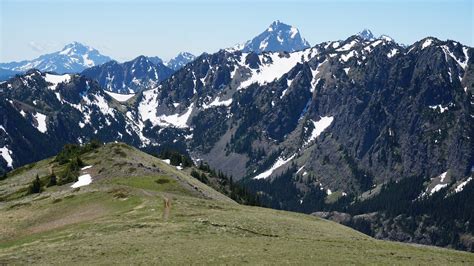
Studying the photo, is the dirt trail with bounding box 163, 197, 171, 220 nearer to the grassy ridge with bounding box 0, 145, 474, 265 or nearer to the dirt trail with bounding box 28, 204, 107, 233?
the grassy ridge with bounding box 0, 145, 474, 265

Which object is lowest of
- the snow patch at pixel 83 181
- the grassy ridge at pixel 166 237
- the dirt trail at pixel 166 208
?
the grassy ridge at pixel 166 237

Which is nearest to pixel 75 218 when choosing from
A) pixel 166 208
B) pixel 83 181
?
pixel 166 208

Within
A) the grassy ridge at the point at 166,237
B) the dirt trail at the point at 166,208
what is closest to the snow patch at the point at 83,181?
the grassy ridge at the point at 166,237

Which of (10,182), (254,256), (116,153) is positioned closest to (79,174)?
(116,153)

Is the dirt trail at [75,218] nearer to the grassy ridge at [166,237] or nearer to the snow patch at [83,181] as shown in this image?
the grassy ridge at [166,237]

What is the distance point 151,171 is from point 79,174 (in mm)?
20410

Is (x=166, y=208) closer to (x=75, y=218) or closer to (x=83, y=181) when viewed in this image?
(x=75, y=218)

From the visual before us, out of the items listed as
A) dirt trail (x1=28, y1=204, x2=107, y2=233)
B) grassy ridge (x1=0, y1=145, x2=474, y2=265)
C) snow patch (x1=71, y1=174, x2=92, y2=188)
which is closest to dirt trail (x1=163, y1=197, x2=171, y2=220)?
grassy ridge (x1=0, y1=145, x2=474, y2=265)

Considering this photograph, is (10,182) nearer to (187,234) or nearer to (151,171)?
(151,171)

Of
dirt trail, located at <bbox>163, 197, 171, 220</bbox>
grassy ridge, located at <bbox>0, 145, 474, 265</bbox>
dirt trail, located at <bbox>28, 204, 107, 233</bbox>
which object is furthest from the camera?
dirt trail, located at <bbox>28, 204, 107, 233</bbox>

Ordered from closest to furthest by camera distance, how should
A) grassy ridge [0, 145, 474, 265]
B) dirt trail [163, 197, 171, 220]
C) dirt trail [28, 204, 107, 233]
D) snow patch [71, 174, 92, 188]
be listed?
grassy ridge [0, 145, 474, 265] → dirt trail [163, 197, 171, 220] → dirt trail [28, 204, 107, 233] → snow patch [71, 174, 92, 188]

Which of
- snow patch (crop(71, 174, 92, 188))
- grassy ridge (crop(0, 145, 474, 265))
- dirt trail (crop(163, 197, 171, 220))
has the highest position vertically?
snow patch (crop(71, 174, 92, 188))

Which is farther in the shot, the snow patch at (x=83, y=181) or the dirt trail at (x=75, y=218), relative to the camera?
the snow patch at (x=83, y=181)

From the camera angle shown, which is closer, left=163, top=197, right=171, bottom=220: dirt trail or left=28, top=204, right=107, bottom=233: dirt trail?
left=163, top=197, right=171, bottom=220: dirt trail
